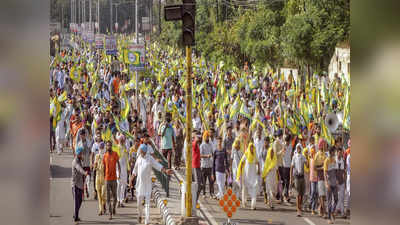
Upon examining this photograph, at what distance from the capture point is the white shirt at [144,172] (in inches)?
429

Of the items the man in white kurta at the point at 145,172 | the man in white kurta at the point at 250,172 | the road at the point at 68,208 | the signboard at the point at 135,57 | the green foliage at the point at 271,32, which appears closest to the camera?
the man in white kurta at the point at 145,172

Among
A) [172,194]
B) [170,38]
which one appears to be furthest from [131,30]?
[172,194]

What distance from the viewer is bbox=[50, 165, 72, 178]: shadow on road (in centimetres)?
1255

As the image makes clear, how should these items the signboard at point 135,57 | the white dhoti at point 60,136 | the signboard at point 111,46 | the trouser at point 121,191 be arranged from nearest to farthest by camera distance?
the trouser at point 121,191, the white dhoti at point 60,136, the signboard at point 135,57, the signboard at point 111,46

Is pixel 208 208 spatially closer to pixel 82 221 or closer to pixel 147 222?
pixel 147 222

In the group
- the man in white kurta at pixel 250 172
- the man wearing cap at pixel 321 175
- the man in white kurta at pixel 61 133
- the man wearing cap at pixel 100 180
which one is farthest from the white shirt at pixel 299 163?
the man in white kurta at pixel 61 133

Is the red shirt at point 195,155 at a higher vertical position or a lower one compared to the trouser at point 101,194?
higher

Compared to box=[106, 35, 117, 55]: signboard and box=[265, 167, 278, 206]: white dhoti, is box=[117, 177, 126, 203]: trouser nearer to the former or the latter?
box=[265, 167, 278, 206]: white dhoti

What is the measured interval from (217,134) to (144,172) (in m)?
4.07

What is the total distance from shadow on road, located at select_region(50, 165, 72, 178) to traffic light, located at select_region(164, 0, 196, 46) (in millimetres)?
4427

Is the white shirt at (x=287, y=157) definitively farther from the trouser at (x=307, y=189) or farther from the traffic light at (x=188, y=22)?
the traffic light at (x=188, y=22)

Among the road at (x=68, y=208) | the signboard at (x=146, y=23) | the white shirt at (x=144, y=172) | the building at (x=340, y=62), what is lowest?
the road at (x=68, y=208)

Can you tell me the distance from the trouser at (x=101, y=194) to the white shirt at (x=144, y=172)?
2.19 ft

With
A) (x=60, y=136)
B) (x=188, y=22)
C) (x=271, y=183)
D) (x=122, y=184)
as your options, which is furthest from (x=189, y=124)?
(x=60, y=136)
